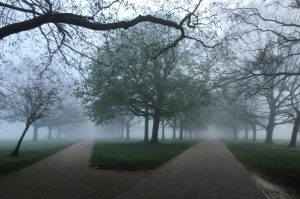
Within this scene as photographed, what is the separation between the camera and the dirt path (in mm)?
9055

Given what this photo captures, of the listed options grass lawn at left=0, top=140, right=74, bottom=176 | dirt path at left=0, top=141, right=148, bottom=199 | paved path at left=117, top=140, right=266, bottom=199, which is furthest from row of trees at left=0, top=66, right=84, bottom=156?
paved path at left=117, top=140, right=266, bottom=199

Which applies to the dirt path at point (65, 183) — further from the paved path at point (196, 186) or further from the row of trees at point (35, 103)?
the row of trees at point (35, 103)

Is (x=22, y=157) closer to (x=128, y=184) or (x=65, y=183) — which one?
(x=65, y=183)

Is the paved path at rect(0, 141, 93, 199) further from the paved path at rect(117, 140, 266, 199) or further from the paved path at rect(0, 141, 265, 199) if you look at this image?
the paved path at rect(117, 140, 266, 199)

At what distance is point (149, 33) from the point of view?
32125 millimetres

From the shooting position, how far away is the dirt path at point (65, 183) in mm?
9055

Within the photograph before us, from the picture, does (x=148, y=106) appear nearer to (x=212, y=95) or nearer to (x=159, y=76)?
(x=159, y=76)

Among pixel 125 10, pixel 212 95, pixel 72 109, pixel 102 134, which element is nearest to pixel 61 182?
pixel 125 10

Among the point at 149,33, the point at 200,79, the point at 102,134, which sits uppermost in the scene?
the point at 149,33

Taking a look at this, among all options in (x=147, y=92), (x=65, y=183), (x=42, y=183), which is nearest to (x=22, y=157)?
(x=42, y=183)

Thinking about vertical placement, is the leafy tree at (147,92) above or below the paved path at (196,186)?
above

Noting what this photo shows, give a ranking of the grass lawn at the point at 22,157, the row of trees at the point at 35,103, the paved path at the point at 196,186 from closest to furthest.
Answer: the paved path at the point at 196,186, the grass lawn at the point at 22,157, the row of trees at the point at 35,103

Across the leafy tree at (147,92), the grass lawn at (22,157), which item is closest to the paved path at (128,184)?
the grass lawn at (22,157)

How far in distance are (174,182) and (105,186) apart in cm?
208
